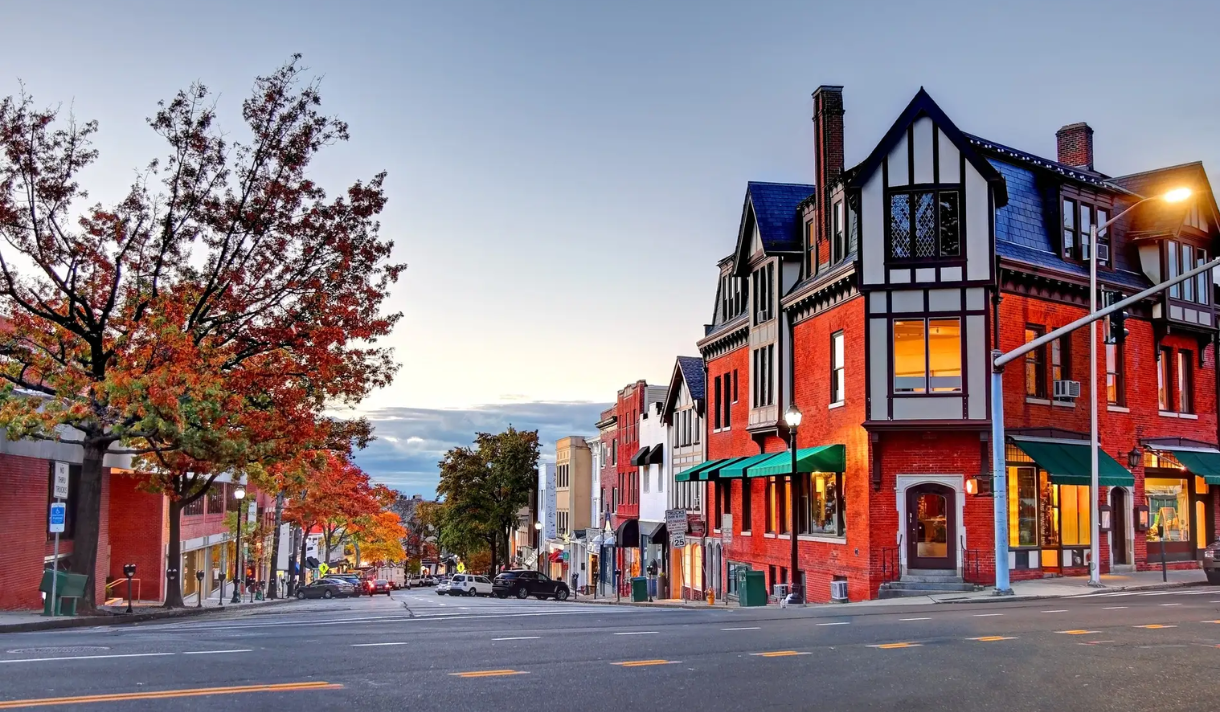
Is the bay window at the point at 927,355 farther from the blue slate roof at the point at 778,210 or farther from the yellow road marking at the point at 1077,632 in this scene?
the yellow road marking at the point at 1077,632

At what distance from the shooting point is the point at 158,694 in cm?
982

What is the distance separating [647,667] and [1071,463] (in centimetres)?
2113

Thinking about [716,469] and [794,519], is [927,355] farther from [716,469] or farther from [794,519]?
[716,469]

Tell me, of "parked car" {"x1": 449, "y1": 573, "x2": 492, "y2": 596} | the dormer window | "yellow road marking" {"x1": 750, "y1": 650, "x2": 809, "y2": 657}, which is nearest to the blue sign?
"yellow road marking" {"x1": 750, "y1": 650, "x2": 809, "y2": 657}

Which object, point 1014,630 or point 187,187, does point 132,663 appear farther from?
point 187,187

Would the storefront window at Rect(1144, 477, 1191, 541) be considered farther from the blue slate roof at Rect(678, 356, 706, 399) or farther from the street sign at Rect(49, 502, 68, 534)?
the street sign at Rect(49, 502, 68, 534)

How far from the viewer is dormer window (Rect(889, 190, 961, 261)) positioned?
2875cm

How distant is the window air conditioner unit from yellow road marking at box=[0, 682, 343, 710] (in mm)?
24804

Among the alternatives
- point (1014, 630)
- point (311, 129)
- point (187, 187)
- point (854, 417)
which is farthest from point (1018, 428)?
point (187, 187)

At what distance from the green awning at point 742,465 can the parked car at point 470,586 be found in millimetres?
28652

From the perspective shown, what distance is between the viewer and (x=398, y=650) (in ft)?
44.4

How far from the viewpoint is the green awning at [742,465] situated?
35.3 m

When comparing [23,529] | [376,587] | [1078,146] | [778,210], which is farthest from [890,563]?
[376,587]

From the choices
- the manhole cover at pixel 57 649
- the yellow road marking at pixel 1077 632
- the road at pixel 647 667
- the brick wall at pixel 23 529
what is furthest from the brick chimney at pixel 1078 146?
the brick wall at pixel 23 529
